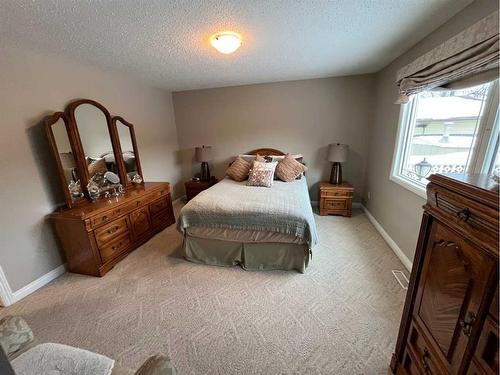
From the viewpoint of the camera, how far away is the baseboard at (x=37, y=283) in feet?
6.38

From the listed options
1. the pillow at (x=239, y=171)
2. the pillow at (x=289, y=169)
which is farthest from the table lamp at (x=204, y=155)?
the pillow at (x=289, y=169)

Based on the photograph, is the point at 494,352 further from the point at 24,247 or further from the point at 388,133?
the point at 24,247

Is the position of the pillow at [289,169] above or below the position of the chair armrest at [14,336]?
above

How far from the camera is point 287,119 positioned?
3.86m

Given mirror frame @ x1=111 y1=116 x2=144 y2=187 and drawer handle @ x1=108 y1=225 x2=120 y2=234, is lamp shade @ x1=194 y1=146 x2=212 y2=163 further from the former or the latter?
drawer handle @ x1=108 y1=225 x2=120 y2=234

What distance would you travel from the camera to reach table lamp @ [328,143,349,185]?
344 centimetres

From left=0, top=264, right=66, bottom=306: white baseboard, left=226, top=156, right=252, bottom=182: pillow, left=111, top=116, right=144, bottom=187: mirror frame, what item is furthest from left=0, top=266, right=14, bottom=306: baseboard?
left=226, top=156, right=252, bottom=182: pillow

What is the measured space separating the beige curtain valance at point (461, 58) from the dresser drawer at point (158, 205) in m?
3.27

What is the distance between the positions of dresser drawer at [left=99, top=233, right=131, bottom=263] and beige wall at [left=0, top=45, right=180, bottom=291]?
1.64 ft

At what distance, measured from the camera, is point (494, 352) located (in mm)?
690

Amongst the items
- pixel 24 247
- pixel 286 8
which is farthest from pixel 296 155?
pixel 24 247

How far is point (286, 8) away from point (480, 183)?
158 cm

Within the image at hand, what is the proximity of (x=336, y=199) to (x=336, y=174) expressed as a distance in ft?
1.44

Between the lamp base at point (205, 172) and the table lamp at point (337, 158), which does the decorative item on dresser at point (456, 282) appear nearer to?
the table lamp at point (337, 158)
